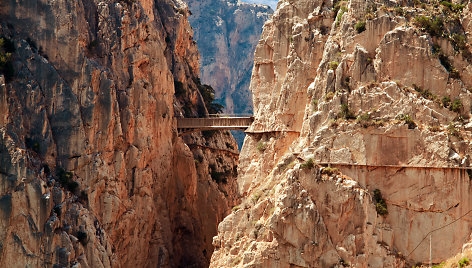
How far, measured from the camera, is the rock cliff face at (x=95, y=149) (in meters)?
67.8

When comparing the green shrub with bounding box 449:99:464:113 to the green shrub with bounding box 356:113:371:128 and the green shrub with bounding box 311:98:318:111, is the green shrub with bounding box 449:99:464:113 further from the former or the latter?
the green shrub with bounding box 311:98:318:111

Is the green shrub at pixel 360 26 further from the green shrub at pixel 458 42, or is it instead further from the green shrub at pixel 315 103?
the green shrub at pixel 458 42

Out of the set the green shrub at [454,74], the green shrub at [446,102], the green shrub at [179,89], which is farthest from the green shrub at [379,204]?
the green shrub at [179,89]

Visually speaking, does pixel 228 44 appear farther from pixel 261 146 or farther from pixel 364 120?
pixel 364 120

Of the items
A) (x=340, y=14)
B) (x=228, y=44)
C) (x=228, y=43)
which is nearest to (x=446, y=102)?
(x=340, y=14)

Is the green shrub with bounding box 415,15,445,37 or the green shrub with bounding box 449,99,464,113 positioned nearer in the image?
the green shrub with bounding box 449,99,464,113

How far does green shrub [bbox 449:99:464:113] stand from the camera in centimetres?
6231

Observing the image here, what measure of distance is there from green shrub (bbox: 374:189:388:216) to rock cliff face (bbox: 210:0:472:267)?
8 cm

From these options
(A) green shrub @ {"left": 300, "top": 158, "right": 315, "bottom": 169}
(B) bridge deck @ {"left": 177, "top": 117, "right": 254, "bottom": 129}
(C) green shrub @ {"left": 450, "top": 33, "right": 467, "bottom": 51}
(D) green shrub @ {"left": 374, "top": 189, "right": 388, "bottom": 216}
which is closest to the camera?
(D) green shrub @ {"left": 374, "top": 189, "right": 388, "bottom": 216}

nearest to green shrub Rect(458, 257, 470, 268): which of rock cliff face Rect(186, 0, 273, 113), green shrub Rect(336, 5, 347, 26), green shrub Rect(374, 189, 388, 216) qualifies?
green shrub Rect(374, 189, 388, 216)

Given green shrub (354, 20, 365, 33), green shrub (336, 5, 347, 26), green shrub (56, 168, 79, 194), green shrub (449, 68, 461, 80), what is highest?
green shrub (336, 5, 347, 26)

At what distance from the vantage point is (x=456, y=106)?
6231cm

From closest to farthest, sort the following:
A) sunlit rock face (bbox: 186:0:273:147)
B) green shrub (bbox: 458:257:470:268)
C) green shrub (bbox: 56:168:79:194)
→ 1. green shrub (bbox: 458:257:470:268)
2. green shrub (bbox: 56:168:79:194)
3. sunlit rock face (bbox: 186:0:273:147)

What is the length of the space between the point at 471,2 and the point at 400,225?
17583mm
